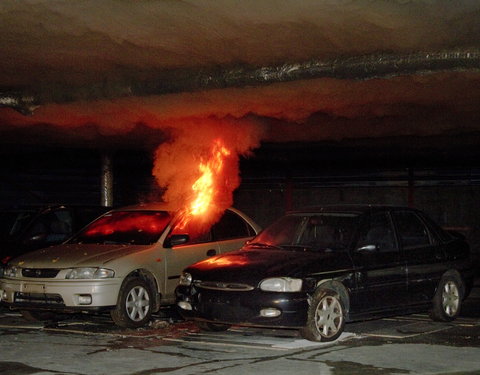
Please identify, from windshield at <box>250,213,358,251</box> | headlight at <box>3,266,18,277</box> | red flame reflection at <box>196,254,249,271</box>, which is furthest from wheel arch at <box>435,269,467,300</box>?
headlight at <box>3,266,18,277</box>

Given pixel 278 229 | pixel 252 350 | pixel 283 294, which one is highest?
pixel 278 229

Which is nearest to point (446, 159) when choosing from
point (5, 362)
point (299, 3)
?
point (299, 3)

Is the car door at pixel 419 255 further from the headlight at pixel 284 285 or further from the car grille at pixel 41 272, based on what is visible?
the car grille at pixel 41 272

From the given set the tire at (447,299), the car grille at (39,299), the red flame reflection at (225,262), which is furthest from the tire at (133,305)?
the tire at (447,299)

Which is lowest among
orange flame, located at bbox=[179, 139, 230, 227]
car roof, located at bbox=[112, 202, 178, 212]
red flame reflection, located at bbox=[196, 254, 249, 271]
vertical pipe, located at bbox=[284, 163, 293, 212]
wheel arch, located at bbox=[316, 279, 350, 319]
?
wheel arch, located at bbox=[316, 279, 350, 319]

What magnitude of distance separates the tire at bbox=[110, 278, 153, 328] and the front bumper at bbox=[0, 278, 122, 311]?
114mm

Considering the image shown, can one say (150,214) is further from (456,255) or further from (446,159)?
(446,159)

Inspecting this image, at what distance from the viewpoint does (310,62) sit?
980cm

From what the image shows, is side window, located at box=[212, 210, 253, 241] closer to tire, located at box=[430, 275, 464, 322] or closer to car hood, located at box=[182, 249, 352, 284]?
car hood, located at box=[182, 249, 352, 284]

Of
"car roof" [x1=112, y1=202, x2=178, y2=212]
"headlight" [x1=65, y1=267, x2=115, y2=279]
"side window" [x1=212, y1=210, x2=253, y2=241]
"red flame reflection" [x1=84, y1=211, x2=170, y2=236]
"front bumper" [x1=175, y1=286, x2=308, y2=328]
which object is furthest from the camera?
"side window" [x1=212, y1=210, x2=253, y2=241]

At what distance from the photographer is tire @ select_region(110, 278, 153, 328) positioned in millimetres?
10445

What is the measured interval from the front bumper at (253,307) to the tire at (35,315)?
275cm

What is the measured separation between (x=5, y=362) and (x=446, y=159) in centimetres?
1268

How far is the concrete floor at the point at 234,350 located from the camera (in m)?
7.79
